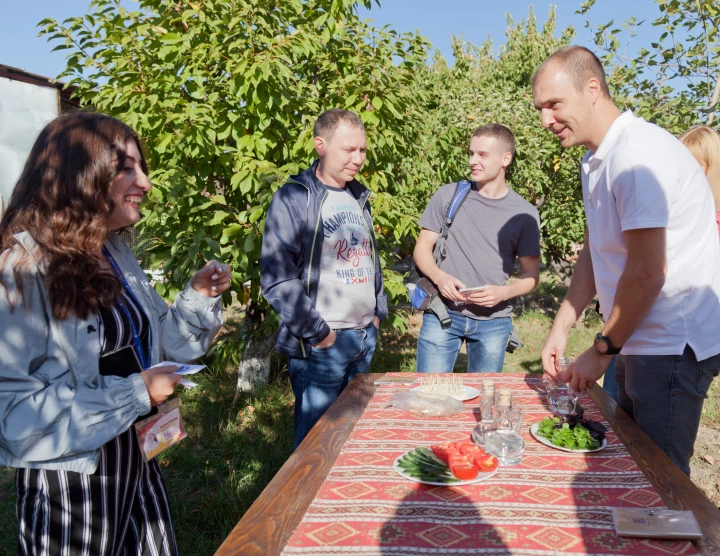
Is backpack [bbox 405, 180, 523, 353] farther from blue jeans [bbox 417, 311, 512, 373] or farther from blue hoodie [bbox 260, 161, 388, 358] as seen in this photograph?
blue hoodie [bbox 260, 161, 388, 358]

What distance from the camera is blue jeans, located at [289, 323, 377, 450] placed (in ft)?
9.84

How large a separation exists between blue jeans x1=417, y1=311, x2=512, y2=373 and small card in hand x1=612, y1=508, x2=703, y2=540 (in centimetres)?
210

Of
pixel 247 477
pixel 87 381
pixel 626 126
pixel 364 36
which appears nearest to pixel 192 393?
pixel 247 477

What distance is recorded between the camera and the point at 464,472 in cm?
159

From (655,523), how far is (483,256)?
229 cm

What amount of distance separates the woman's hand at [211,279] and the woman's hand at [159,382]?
0.50m

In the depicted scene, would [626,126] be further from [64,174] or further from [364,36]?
[364,36]

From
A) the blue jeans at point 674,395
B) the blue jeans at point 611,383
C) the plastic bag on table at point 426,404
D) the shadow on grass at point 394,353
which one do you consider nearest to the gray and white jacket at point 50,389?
the plastic bag on table at point 426,404

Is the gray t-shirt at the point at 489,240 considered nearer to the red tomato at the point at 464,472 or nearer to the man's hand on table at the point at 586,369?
the man's hand on table at the point at 586,369

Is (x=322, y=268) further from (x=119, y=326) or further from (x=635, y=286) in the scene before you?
(x=635, y=286)

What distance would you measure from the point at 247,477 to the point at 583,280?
8.13ft

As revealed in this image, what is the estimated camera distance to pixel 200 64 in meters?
4.12

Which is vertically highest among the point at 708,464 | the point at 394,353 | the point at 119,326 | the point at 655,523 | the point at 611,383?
the point at 119,326

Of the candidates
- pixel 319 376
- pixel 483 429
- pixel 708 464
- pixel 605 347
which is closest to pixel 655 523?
pixel 483 429
